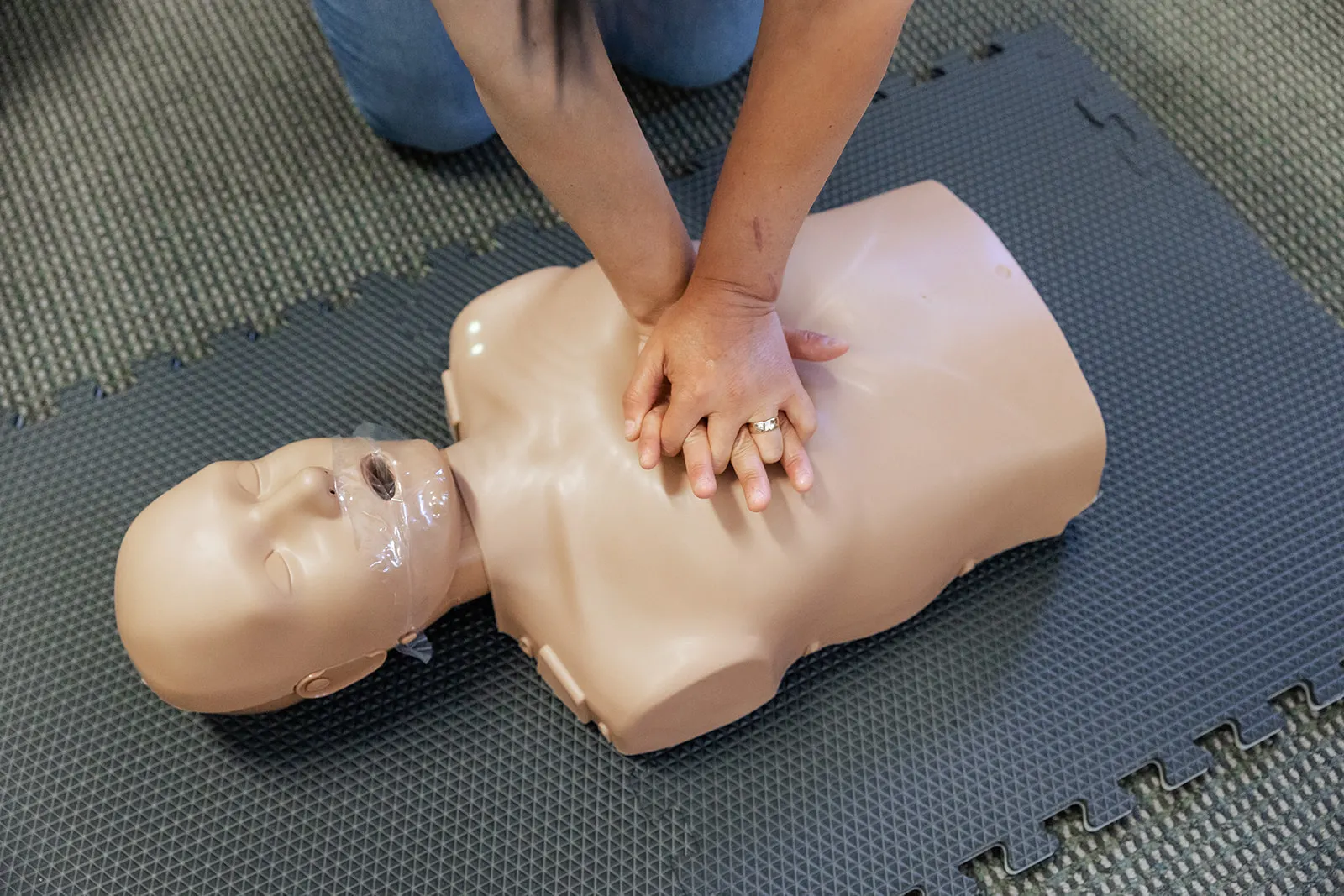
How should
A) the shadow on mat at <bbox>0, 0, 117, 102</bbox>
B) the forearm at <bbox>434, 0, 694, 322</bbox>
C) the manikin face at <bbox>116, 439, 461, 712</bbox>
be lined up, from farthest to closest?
the shadow on mat at <bbox>0, 0, 117, 102</bbox>, the manikin face at <bbox>116, 439, 461, 712</bbox>, the forearm at <bbox>434, 0, 694, 322</bbox>

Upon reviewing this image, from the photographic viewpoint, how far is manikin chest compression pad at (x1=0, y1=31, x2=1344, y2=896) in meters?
1.03

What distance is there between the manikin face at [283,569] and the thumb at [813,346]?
1.14ft

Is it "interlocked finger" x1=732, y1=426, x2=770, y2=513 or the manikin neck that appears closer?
"interlocked finger" x1=732, y1=426, x2=770, y2=513

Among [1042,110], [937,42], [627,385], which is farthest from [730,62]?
[627,385]

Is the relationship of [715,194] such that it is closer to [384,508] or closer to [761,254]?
[761,254]

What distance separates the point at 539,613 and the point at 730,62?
83 cm

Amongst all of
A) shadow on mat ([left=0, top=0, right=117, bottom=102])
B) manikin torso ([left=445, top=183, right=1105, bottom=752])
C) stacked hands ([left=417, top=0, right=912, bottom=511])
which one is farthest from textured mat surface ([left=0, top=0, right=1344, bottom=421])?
stacked hands ([left=417, top=0, right=912, bottom=511])

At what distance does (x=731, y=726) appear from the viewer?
1.08 meters

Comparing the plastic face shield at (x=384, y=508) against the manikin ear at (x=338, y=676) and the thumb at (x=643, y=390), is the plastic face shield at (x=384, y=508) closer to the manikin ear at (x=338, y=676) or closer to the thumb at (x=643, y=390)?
the manikin ear at (x=338, y=676)

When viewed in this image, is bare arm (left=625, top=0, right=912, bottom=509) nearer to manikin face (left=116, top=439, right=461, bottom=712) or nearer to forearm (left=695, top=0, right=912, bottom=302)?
forearm (left=695, top=0, right=912, bottom=302)

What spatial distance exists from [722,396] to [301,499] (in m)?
0.38

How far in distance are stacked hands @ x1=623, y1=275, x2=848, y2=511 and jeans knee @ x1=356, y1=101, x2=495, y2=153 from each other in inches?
21.8

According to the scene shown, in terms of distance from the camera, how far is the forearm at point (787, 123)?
0.69 m

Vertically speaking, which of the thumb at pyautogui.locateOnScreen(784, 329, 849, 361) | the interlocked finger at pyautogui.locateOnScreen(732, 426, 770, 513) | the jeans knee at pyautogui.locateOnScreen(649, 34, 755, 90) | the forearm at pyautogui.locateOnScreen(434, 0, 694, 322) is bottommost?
the interlocked finger at pyautogui.locateOnScreen(732, 426, 770, 513)
